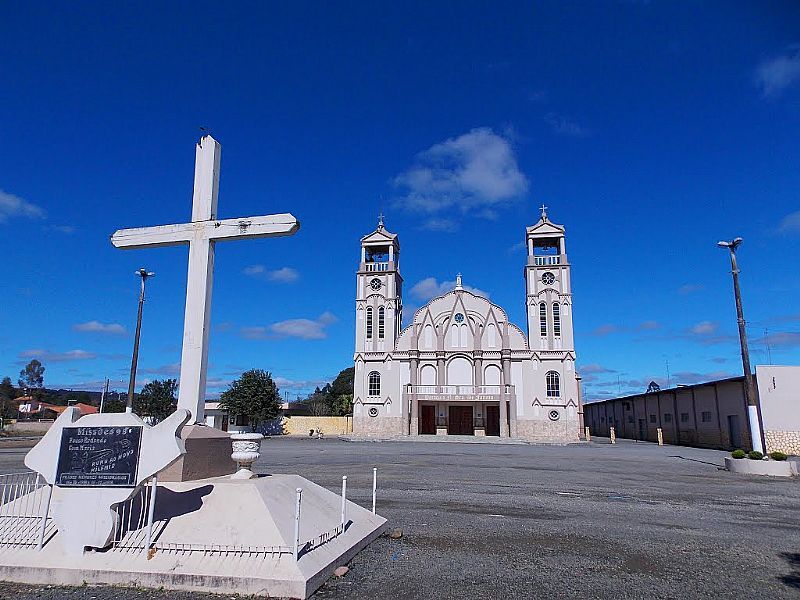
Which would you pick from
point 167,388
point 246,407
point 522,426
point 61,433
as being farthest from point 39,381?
point 61,433

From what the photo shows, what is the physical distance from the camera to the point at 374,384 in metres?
43.2

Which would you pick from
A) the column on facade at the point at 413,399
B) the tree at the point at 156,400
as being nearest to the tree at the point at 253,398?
the tree at the point at 156,400

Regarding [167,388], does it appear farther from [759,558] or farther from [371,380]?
[759,558]

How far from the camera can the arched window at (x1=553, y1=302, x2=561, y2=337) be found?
4162 centimetres

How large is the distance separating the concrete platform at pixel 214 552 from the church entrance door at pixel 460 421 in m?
36.8

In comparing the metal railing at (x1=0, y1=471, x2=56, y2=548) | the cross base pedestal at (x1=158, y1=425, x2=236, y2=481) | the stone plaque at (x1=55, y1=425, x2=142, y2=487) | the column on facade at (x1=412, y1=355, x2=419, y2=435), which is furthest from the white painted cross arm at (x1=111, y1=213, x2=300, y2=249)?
the column on facade at (x1=412, y1=355, x2=419, y2=435)

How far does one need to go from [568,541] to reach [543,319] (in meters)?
35.9

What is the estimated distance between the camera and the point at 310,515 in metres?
6.38

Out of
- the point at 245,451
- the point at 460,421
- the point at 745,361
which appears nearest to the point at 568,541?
the point at 245,451

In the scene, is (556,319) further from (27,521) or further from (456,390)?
(27,521)

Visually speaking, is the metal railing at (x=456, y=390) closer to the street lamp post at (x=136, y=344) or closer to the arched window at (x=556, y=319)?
the arched window at (x=556, y=319)

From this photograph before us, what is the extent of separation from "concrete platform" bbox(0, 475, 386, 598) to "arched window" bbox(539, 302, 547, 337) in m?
37.3

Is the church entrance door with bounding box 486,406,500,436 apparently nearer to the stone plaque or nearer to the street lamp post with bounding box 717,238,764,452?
the street lamp post with bounding box 717,238,764,452

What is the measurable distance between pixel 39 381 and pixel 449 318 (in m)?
105
